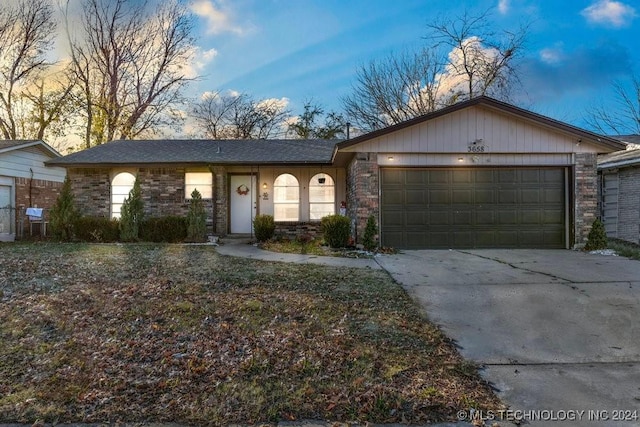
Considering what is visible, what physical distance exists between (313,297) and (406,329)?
1.35 meters

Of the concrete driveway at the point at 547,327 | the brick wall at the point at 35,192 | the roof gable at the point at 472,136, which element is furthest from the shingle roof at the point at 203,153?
the concrete driveway at the point at 547,327

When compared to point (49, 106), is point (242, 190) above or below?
below

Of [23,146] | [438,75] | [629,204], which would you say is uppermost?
[438,75]

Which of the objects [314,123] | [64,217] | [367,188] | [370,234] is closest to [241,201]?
[64,217]

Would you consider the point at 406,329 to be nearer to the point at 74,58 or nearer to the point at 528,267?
the point at 528,267

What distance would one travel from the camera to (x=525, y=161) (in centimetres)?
934

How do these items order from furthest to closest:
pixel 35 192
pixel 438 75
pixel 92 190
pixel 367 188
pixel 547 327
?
pixel 438 75 → pixel 35 192 → pixel 92 190 → pixel 367 188 → pixel 547 327

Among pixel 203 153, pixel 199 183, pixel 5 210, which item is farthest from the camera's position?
pixel 203 153

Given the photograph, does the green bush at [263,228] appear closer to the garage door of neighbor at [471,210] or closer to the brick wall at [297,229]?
the brick wall at [297,229]

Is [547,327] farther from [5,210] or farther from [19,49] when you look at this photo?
[19,49]

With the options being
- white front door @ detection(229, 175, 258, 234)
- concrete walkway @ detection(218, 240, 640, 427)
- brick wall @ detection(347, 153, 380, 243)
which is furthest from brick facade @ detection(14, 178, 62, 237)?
brick wall @ detection(347, 153, 380, 243)

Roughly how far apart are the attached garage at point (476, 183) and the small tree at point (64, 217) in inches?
327

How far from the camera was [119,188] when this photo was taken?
12477 millimetres

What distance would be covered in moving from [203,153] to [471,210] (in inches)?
350
